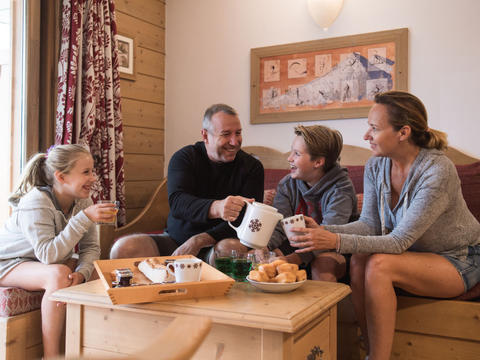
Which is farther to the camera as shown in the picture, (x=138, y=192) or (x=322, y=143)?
(x=138, y=192)

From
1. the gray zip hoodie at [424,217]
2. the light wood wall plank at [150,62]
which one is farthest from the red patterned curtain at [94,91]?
the gray zip hoodie at [424,217]

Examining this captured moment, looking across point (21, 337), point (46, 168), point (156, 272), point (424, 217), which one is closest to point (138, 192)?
point (46, 168)

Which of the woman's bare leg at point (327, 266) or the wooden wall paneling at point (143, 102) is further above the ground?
the wooden wall paneling at point (143, 102)

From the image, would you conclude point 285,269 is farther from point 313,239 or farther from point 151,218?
point 151,218

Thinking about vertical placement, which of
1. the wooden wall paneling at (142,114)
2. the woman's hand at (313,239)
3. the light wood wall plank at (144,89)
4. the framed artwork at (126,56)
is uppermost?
the framed artwork at (126,56)

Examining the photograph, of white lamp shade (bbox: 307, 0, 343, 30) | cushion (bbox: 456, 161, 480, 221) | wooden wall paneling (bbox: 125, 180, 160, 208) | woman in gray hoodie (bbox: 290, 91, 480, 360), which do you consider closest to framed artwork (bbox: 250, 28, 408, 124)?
white lamp shade (bbox: 307, 0, 343, 30)

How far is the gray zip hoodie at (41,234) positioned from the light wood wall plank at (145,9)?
72.6 inches

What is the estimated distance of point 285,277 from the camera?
1351 mm

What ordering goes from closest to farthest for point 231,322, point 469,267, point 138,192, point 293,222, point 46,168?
point 231,322
point 293,222
point 469,267
point 46,168
point 138,192

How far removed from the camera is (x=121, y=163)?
120 inches

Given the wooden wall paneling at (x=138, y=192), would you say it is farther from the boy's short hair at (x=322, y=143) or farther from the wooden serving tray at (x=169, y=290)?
the wooden serving tray at (x=169, y=290)

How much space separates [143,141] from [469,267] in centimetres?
246

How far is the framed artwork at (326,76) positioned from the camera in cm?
286

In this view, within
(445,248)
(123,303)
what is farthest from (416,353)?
(123,303)
